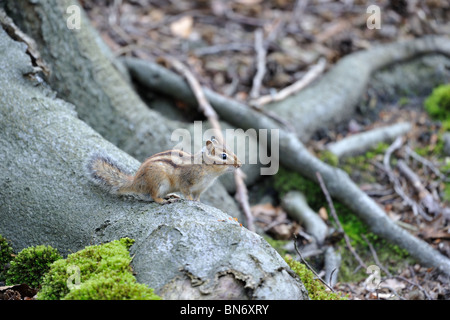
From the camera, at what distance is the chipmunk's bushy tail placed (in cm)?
314

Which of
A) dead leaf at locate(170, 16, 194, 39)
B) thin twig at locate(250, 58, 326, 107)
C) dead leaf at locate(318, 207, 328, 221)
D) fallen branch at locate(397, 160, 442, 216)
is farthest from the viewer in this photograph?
dead leaf at locate(170, 16, 194, 39)

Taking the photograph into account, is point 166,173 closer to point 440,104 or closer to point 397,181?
point 397,181

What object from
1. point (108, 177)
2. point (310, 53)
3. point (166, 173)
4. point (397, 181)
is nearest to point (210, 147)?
point (166, 173)

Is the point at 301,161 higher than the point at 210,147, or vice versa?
the point at 210,147

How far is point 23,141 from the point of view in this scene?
333cm

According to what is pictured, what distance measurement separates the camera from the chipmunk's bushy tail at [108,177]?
10.3 feet

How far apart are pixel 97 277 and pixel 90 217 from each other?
2.11 feet

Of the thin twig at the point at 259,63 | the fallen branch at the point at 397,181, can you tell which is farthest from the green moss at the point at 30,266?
the fallen branch at the point at 397,181

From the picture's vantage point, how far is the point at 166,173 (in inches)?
126

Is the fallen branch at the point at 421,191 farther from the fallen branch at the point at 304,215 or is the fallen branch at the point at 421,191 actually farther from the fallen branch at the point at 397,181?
the fallen branch at the point at 304,215

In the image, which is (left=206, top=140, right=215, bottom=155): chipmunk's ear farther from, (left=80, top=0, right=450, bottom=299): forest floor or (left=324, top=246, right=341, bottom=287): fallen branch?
(left=324, top=246, right=341, bottom=287): fallen branch

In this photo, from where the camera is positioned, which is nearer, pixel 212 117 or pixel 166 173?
pixel 166 173

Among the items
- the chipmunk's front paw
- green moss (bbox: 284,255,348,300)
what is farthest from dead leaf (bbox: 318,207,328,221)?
the chipmunk's front paw
